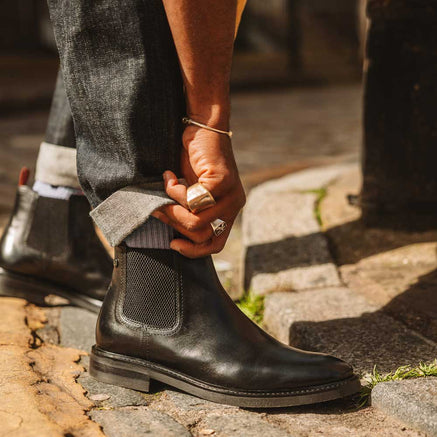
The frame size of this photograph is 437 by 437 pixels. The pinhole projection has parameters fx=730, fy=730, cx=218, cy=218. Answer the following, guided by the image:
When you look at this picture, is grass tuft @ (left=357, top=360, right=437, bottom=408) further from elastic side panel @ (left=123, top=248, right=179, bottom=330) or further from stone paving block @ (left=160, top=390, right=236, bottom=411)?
elastic side panel @ (left=123, top=248, right=179, bottom=330)

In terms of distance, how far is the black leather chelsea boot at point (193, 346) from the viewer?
139 centimetres

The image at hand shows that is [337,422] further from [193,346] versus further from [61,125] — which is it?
[61,125]

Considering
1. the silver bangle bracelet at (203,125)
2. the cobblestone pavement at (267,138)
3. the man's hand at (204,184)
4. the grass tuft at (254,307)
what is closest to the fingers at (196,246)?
the man's hand at (204,184)

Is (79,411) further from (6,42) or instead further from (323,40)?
(323,40)

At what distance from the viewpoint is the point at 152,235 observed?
144cm

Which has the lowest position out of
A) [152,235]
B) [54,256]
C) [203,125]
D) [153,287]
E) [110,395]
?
[110,395]

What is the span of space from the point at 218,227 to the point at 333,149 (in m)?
3.46

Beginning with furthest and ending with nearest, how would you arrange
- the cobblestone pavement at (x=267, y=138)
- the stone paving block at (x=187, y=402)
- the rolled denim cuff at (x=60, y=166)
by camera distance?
the cobblestone pavement at (x=267, y=138), the rolled denim cuff at (x=60, y=166), the stone paving block at (x=187, y=402)

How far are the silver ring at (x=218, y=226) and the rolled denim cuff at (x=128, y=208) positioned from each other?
9 cm

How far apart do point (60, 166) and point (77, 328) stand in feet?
1.41

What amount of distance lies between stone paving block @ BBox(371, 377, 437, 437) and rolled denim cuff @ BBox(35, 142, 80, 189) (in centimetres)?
98

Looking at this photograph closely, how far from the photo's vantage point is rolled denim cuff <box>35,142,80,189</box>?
6.37 feet

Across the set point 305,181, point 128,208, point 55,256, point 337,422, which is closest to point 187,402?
point 337,422

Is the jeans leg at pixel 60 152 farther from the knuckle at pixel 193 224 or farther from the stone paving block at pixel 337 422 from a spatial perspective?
the stone paving block at pixel 337 422
